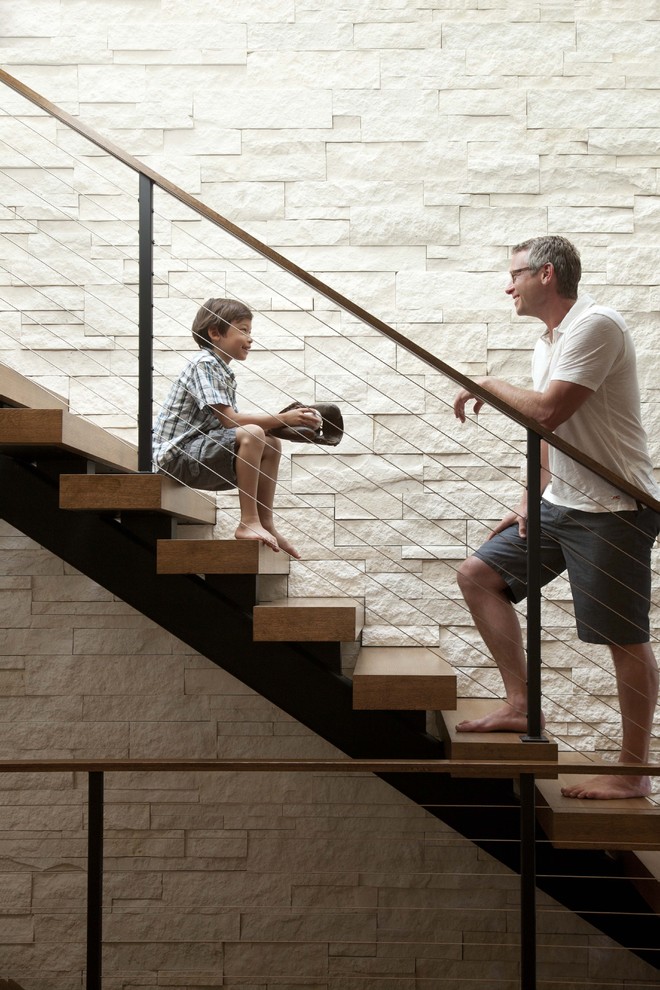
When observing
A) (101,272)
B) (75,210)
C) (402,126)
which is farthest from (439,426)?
(75,210)

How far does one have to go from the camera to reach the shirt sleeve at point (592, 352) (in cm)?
209

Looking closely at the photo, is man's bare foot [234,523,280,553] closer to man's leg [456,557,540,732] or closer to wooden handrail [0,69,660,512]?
man's leg [456,557,540,732]

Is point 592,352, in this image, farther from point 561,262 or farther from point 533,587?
point 533,587

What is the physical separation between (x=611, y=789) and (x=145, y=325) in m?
1.60

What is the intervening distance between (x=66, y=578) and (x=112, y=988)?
1.33 meters

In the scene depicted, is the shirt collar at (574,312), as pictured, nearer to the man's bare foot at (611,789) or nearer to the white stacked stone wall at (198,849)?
the man's bare foot at (611,789)

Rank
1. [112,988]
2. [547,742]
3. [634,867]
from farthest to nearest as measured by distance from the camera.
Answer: [112,988] → [634,867] → [547,742]

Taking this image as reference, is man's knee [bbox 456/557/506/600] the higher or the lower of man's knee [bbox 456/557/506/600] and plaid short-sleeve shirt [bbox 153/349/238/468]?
the lower

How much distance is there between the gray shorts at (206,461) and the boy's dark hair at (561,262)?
3.01 feet

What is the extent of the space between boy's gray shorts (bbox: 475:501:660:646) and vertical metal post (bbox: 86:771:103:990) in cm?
114

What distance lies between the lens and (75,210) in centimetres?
290

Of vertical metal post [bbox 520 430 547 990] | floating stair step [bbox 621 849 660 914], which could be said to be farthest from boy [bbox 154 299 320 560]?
floating stair step [bbox 621 849 660 914]

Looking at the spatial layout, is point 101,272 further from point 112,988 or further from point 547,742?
point 112,988

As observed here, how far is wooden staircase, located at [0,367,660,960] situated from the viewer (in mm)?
2010
